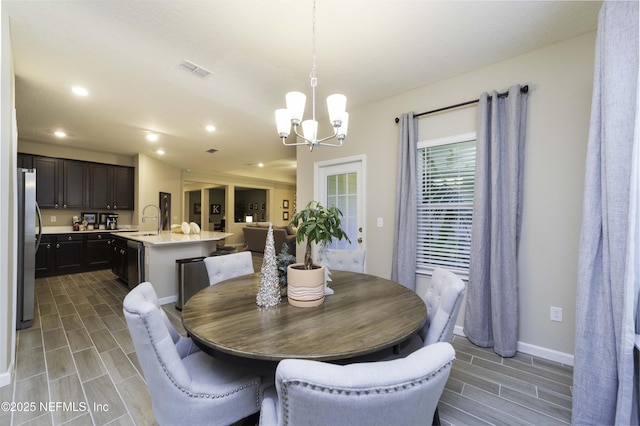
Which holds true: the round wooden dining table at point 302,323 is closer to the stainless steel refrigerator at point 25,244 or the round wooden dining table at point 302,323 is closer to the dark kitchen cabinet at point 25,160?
the stainless steel refrigerator at point 25,244

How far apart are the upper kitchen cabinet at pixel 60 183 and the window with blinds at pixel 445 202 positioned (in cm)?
664

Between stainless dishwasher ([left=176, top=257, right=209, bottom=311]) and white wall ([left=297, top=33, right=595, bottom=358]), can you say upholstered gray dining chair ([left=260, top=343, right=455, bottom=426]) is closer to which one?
white wall ([left=297, top=33, right=595, bottom=358])

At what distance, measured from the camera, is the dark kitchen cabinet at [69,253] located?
5.15 meters

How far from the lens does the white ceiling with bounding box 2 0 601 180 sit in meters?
1.95

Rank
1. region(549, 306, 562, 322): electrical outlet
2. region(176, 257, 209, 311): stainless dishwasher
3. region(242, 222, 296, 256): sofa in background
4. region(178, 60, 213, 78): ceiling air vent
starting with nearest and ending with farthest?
region(549, 306, 562, 322): electrical outlet, region(178, 60, 213, 78): ceiling air vent, region(176, 257, 209, 311): stainless dishwasher, region(242, 222, 296, 256): sofa in background

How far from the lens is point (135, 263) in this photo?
392 centimetres

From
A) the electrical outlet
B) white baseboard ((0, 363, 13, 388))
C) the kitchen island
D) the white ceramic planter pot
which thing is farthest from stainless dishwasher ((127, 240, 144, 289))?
the electrical outlet

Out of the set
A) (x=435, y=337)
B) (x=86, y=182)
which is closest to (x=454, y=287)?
(x=435, y=337)

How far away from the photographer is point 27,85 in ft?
9.89

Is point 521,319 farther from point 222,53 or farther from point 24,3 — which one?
point 24,3

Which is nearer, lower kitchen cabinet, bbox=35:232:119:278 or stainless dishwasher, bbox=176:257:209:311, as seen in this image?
stainless dishwasher, bbox=176:257:209:311

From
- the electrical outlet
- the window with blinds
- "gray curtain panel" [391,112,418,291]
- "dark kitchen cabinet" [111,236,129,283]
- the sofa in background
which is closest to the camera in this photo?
the electrical outlet

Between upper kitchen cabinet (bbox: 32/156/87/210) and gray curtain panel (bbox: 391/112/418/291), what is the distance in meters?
6.40

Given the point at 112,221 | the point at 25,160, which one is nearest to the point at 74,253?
the point at 112,221
